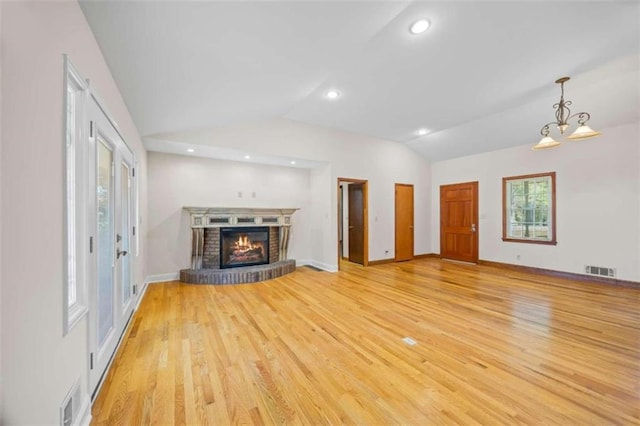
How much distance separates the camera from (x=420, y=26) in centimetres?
271

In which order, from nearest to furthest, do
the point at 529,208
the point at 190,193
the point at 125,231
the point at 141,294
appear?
the point at 125,231, the point at 141,294, the point at 190,193, the point at 529,208

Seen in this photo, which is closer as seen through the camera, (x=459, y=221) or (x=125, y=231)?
(x=125, y=231)

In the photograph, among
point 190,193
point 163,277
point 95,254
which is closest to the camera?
point 95,254

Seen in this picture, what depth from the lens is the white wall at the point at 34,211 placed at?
91 centimetres

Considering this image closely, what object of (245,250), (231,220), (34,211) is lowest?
(245,250)

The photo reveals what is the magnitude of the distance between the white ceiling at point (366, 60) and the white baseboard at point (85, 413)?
230 cm

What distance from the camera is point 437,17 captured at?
260cm

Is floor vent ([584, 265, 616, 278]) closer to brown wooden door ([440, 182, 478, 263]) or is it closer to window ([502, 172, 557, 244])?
window ([502, 172, 557, 244])

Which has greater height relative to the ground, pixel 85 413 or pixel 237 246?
pixel 237 246

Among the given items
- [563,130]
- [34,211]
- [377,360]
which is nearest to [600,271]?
[563,130]

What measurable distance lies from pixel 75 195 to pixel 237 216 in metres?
3.70

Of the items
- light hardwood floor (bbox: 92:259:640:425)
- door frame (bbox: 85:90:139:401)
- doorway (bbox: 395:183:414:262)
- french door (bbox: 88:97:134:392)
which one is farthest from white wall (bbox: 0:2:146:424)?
doorway (bbox: 395:183:414:262)

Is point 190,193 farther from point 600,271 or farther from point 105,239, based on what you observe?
point 600,271

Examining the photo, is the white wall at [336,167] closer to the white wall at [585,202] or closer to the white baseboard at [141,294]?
the white wall at [585,202]
